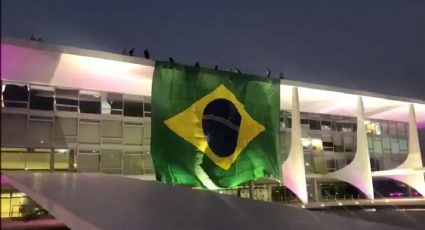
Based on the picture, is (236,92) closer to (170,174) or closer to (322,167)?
(170,174)

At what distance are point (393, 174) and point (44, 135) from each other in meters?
25.5

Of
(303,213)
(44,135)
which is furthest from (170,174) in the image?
(303,213)

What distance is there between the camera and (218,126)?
71.5 ft

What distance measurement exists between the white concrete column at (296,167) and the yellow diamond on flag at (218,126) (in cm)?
394

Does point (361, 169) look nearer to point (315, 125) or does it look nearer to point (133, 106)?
point (315, 125)

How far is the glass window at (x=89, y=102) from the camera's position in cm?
2294

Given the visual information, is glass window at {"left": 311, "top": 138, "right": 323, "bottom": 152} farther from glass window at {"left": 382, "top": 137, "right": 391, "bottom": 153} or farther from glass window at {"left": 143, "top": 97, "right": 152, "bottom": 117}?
Result: glass window at {"left": 143, "top": 97, "right": 152, "bottom": 117}

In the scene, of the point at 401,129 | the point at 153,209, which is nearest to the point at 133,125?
the point at 153,209

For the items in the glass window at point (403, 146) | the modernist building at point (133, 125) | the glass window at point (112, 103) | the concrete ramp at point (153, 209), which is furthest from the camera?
the glass window at point (403, 146)

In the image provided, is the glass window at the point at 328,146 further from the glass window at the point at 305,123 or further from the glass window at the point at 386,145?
the glass window at the point at 386,145

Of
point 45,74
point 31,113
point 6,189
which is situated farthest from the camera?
point 31,113

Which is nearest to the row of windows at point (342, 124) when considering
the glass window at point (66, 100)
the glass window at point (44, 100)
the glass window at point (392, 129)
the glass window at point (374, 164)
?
the glass window at point (392, 129)

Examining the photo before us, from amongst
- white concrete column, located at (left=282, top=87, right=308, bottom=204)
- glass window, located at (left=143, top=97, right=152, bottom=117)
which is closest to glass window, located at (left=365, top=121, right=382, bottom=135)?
white concrete column, located at (left=282, top=87, right=308, bottom=204)

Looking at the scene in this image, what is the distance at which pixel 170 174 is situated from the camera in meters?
20.0
